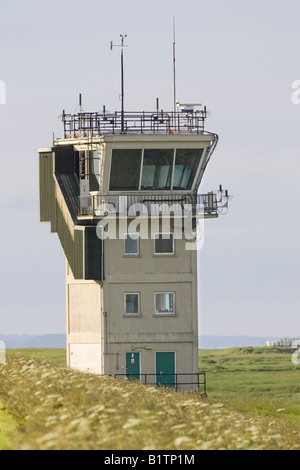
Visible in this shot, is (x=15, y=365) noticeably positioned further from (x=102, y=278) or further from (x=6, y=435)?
(x=102, y=278)

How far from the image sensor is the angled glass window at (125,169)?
2071 inches

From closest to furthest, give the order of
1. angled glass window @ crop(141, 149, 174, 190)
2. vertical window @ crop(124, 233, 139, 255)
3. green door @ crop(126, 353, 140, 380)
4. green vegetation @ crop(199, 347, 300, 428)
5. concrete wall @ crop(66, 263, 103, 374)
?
1. green door @ crop(126, 353, 140, 380)
2. angled glass window @ crop(141, 149, 174, 190)
3. concrete wall @ crop(66, 263, 103, 374)
4. vertical window @ crop(124, 233, 139, 255)
5. green vegetation @ crop(199, 347, 300, 428)

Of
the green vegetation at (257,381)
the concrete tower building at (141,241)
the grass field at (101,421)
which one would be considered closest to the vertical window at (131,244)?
the concrete tower building at (141,241)

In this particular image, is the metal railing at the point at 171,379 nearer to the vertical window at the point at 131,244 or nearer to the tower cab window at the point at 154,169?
the vertical window at the point at 131,244

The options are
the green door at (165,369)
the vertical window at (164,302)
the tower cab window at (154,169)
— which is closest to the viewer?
the green door at (165,369)

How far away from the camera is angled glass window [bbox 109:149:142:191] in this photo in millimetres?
52594

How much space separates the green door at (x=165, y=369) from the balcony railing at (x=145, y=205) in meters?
6.50

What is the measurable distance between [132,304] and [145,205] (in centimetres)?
459

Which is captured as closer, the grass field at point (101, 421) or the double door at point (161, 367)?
the grass field at point (101, 421)

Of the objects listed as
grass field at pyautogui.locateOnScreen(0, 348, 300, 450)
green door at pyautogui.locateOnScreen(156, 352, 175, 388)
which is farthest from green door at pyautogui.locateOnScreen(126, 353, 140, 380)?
grass field at pyautogui.locateOnScreen(0, 348, 300, 450)

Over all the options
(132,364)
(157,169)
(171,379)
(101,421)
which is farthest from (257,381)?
(101,421)

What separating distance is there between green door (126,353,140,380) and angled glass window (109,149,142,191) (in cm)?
767

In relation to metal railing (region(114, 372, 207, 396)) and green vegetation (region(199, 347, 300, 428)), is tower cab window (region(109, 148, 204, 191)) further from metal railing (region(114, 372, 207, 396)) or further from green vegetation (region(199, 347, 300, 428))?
green vegetation (region(199, 347, 300, 428))

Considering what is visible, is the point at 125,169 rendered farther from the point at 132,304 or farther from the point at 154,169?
the point at 132,304
